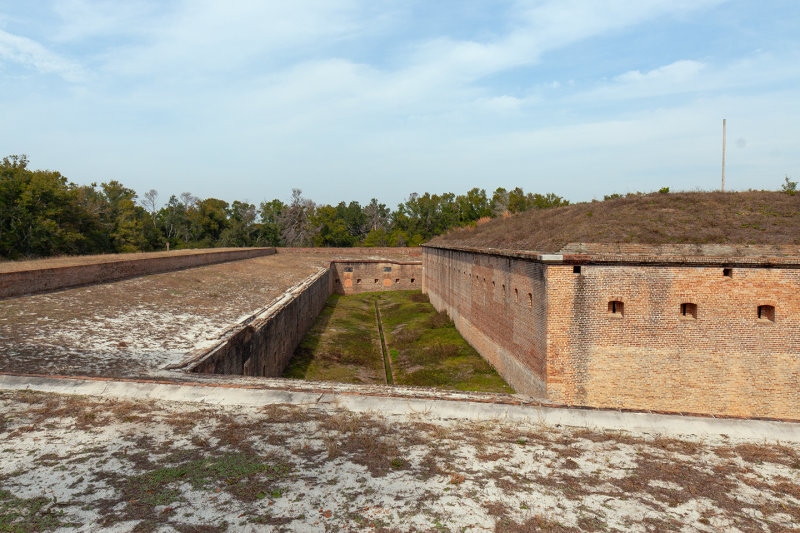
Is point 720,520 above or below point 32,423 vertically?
below

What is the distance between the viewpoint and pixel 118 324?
31.0 feet

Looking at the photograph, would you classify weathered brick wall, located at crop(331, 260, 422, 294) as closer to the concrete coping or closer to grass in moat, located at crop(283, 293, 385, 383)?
grass in moat, located at crop(283, 293, 385, 383)

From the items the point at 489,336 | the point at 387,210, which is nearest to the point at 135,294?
the point at 489,336

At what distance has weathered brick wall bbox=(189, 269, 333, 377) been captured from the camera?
8953mm

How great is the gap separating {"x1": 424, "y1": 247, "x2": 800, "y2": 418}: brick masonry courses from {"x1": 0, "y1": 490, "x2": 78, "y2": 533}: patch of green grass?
8.55 m

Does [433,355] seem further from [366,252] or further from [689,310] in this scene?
[366,252]

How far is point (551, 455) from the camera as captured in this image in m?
4.37

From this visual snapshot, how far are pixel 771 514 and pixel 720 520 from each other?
16.9 inches

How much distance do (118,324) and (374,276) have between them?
27.8m

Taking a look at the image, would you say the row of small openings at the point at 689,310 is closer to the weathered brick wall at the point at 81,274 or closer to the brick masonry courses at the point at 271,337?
the brick masonry courses at the point at 271,337

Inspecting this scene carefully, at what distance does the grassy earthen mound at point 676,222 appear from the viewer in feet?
34.2

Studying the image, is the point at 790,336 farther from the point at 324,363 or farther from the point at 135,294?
the point at 135,294

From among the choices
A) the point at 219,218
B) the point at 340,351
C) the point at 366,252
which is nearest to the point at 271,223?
the point at 219,218

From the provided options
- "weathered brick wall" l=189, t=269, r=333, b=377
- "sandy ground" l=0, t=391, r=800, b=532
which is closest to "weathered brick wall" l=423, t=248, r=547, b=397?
"sandy ground" l=0, t=391, r=800, b=532
